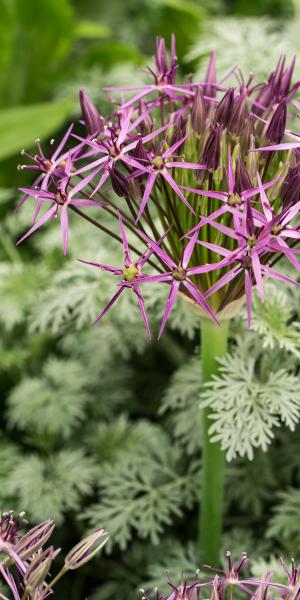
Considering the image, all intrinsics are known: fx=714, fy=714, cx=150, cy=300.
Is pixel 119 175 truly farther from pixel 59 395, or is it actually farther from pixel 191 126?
pixel 59 395

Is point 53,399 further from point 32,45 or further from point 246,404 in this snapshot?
point 32,45

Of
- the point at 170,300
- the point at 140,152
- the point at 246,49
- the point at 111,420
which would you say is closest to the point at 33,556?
the point at 170,300

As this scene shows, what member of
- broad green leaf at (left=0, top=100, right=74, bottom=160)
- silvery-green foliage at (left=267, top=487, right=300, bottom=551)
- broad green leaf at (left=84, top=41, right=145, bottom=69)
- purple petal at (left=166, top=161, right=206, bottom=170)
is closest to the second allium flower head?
purple petal at (left=166, top=161, right=206, bottom=170)

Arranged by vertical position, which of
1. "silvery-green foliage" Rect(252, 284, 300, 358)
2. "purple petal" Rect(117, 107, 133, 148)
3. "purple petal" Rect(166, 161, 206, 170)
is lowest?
"silvery-green foliage" Rect(252, 284, 300, 358)

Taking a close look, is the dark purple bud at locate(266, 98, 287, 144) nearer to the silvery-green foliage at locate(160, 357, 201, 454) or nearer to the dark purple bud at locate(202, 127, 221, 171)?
the dark purple bud at locate(202, 127, 221, 171)

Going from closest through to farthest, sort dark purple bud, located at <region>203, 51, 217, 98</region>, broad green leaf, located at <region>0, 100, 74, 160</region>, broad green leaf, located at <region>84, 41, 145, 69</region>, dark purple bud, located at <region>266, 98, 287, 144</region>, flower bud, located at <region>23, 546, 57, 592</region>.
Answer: flower bud, located at <region>23, 546, 57, 592</region>
dark purple bud, located at <region>266, 98, 287, 144</region>
dark purple bud, located at <region>203, 51, 217, 98</region>
broad green leaf, located at <region>0, 100, 74, 160</region>
broad green leaf, located at <region>84, 41, 145, 69</region>

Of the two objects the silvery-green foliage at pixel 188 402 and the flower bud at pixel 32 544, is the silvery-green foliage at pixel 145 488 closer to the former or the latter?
the silvery-green foliage at pixel 188 402
